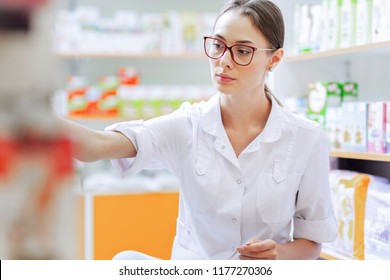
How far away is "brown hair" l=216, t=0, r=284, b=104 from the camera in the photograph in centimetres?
175

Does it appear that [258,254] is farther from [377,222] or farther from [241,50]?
[377,222]

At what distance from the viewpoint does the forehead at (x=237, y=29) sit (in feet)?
5.66

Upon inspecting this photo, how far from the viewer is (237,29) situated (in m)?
1.73

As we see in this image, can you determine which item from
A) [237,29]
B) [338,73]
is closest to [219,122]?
[237,29]

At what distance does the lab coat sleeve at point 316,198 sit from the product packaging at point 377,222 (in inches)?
12.2

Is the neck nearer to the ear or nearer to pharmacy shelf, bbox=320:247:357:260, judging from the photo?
the ear

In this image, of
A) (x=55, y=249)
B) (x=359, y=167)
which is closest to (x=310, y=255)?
(x=359, y=167)

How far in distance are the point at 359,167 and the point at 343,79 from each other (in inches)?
16.1

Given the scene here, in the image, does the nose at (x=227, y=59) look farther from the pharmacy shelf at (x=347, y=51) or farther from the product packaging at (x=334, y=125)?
the product packaging at (x=334, y=125)

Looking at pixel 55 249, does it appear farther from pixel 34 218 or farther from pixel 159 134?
pixel 159 134

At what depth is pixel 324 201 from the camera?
6.08 feet

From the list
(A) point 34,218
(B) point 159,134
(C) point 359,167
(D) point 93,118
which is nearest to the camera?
(A) point 34,218

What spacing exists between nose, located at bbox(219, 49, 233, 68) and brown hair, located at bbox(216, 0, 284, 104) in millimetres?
129

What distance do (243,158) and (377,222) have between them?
2.13 feet
